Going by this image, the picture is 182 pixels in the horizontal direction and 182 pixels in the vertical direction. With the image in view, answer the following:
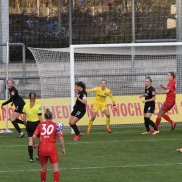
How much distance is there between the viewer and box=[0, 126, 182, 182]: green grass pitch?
587 inches

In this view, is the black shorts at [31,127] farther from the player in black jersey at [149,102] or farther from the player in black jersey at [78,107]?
the player in black jersey at [149,102]

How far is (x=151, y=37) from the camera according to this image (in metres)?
32.8

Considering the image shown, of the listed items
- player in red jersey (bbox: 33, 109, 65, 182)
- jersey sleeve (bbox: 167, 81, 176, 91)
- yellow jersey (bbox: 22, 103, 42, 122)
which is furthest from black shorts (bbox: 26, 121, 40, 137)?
jersey sleeve (bbox: 167, 81, 176, 91)

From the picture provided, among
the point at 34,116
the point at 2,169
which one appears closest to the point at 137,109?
the point at 34,116

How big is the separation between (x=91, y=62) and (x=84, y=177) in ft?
36.7

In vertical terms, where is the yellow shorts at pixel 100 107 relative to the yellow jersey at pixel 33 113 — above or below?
below

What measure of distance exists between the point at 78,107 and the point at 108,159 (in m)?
4.24

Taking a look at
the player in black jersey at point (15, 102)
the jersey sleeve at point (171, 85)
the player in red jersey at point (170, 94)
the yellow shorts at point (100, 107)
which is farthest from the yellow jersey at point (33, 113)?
the jersey sleeve at point (171, 85)

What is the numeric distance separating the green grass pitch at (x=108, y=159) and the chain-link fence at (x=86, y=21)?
35.3ft

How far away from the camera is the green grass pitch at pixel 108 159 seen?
587 inches

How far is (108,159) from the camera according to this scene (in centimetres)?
1723

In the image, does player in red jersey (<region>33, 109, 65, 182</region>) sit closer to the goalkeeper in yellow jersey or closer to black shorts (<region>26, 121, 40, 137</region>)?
black shorts (<region>26, 121, 40, 137</region>)

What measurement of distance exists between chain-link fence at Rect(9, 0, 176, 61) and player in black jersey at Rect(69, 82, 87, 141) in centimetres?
1175

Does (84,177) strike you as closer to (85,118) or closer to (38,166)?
(38,166)
